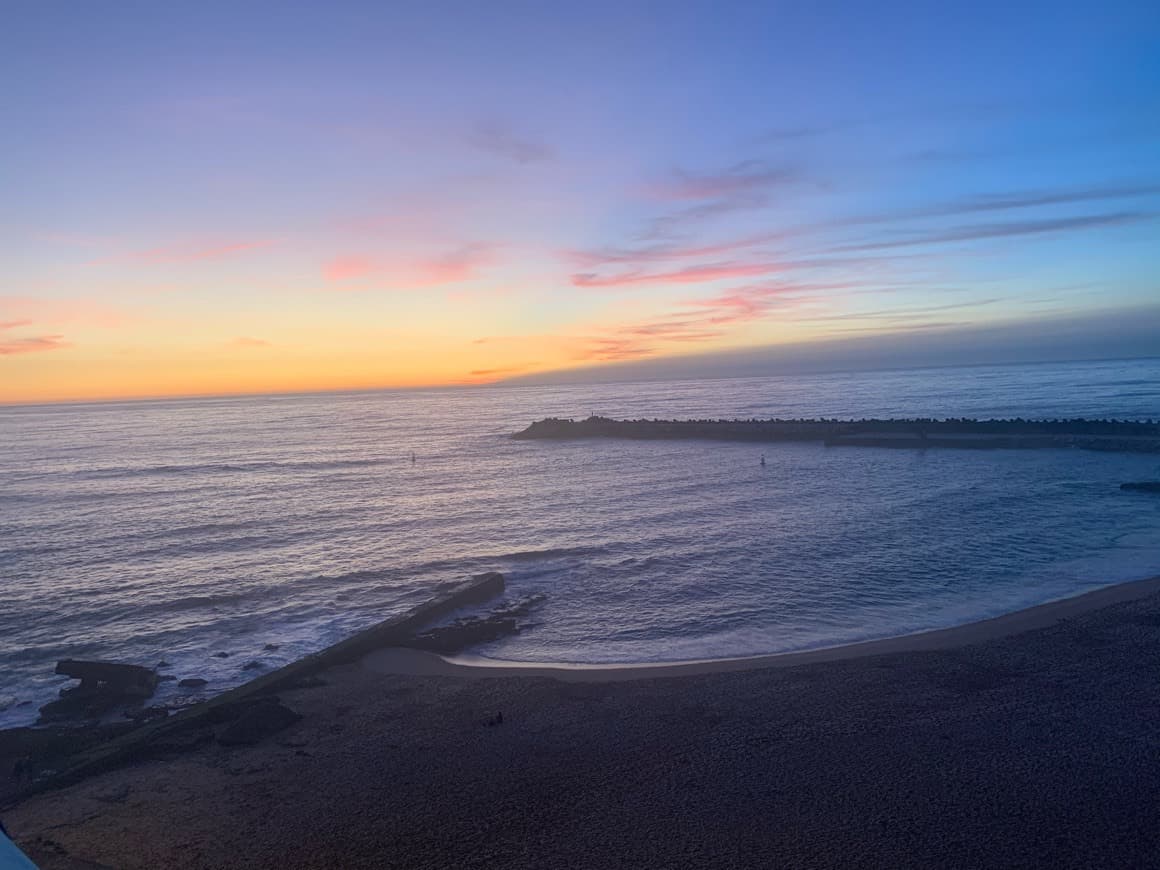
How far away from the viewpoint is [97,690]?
57.1ft

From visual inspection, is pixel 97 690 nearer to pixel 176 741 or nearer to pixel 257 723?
pixel 176 741

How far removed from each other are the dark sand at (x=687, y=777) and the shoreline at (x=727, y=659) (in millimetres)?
495

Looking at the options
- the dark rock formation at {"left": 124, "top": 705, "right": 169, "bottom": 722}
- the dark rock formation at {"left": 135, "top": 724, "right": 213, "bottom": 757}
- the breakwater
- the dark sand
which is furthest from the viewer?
the breakwater

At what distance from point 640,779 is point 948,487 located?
118ft

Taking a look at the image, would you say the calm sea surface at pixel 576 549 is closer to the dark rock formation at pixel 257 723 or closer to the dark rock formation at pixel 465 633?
the dark rock formation at pixel 465 633

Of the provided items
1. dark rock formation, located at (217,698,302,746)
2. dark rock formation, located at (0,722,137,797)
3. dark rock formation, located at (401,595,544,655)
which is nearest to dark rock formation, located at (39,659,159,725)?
dark rock formation, located at (0,722,137,797)

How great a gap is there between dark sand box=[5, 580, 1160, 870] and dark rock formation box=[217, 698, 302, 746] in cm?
33

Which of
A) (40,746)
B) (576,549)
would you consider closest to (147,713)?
(40,746)

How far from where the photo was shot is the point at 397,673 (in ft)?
60.6

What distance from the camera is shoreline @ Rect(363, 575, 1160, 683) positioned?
17.8 meters

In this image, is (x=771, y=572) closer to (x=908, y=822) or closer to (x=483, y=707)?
(x=483, y=707)

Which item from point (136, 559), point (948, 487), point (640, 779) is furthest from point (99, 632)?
point (948, 487)

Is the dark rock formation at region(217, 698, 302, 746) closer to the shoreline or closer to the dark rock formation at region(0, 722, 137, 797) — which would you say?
the dark rock formation at region(0, 722, 137, 797)

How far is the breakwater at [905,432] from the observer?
55.8 metres
